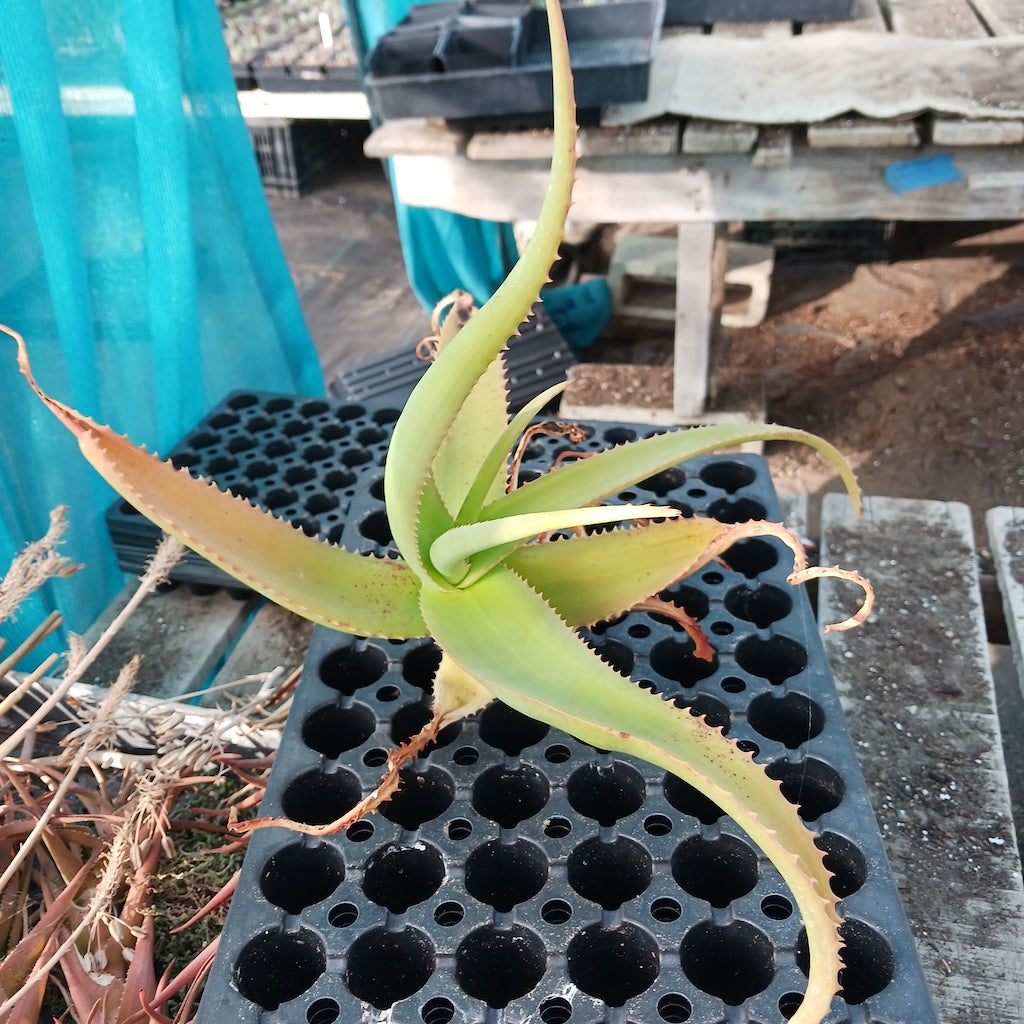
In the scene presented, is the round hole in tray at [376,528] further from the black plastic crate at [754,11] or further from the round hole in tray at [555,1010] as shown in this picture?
the black plastic crate at [754,11]

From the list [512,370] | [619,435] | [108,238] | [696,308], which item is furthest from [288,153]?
[619,435]

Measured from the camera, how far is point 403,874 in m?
0.57

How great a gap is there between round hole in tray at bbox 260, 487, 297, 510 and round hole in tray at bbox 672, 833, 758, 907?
1.91 ft

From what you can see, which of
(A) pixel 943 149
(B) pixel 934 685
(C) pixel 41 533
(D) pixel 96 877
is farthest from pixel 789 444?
(D) pixel 96 877

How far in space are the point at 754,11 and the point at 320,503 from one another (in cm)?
149

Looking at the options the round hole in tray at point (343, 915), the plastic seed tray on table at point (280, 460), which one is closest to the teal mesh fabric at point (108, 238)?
the plastic seed tray on table at point (280, 460)

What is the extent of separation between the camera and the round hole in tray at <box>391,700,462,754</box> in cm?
63

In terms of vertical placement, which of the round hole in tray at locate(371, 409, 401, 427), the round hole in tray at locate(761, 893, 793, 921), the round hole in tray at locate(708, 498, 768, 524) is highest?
the round hole in tray at locate(708, 498, 768, 524)

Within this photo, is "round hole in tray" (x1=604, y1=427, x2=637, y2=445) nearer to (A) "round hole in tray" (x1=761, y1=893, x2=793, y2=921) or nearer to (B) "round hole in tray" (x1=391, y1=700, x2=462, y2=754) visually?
(B) "round hole in tray" (x1=391, y1=700, x2=462, y2=754)

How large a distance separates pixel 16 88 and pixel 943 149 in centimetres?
134

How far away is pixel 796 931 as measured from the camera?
20.0 inches

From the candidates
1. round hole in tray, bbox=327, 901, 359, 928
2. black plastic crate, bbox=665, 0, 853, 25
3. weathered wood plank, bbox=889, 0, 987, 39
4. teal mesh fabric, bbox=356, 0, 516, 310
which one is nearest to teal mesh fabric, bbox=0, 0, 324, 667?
round hole in tray, bbox=327, 901, 359, 928

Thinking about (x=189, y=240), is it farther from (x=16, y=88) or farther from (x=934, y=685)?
(x=934, y=685)

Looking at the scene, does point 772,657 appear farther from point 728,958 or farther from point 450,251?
point 450,251
